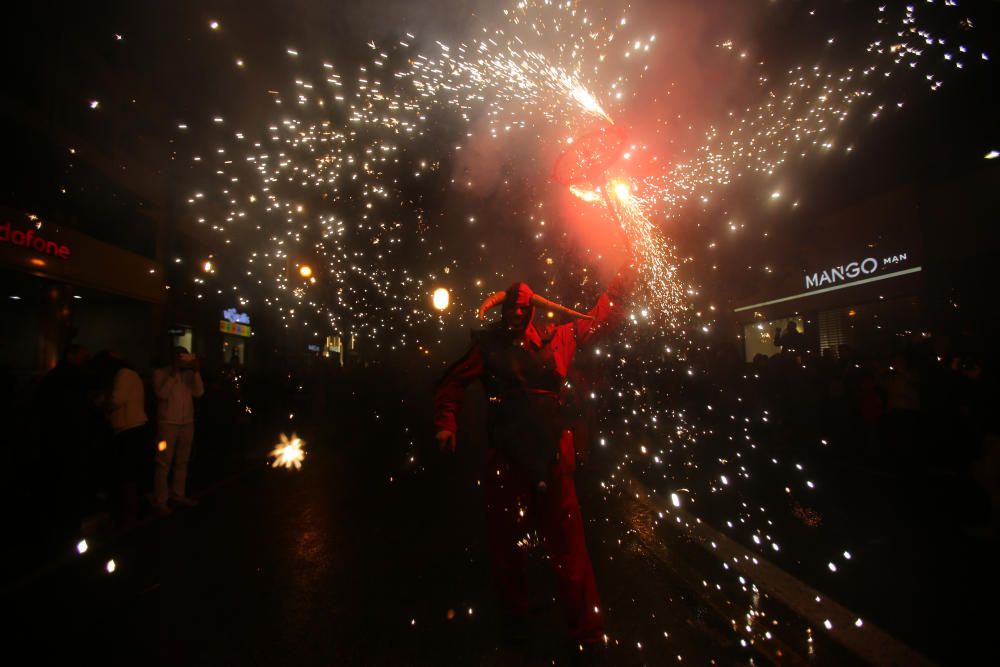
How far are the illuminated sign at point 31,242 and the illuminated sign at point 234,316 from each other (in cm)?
948

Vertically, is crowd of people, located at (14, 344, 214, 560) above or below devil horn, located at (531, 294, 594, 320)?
below

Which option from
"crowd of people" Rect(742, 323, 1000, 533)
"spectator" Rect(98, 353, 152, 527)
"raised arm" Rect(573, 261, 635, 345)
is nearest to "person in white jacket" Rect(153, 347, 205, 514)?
"spectator" Rect(98, 353, 152, 527)

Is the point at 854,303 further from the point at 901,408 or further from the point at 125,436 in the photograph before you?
the point at 125,436

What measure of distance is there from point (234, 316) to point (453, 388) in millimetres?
23073

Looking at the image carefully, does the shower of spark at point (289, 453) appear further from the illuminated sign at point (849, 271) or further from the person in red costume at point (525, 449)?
the illuminated sign at point (849, 271)

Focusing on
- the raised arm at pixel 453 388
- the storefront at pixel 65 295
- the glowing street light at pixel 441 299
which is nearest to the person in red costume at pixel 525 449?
the raised arm at pixel 453 388

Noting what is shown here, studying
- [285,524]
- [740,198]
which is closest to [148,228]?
[285,524]

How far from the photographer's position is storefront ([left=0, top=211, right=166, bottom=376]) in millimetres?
11750

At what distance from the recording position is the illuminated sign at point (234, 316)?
22812 millimetres

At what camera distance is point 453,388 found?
138 inches

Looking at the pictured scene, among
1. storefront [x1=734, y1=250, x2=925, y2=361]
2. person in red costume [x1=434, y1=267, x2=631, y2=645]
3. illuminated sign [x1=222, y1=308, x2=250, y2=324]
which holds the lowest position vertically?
person in red costume [x1=434, y1=267, x2=631, y2=645]

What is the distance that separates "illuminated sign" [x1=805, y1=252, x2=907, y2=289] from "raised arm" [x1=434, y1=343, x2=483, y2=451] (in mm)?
13342

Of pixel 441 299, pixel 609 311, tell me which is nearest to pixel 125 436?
pixel 609 311

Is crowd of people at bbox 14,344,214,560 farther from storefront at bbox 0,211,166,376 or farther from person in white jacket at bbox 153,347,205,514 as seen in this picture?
storefront at bbox 0,211,166,376
